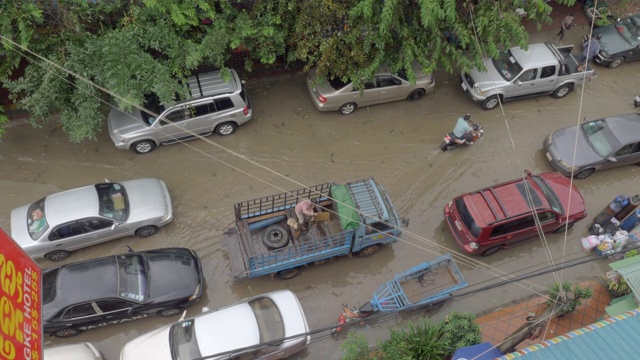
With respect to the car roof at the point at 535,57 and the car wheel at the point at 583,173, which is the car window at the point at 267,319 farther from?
the car roof at the point at 535,57

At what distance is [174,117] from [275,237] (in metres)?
4.48

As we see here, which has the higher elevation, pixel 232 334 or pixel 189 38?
pixel 189 38

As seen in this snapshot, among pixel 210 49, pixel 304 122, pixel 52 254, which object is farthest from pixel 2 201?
pixel 304 122

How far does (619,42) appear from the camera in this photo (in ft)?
49.7

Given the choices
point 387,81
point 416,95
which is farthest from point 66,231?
point 416,95

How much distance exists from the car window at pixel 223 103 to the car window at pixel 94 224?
407cm

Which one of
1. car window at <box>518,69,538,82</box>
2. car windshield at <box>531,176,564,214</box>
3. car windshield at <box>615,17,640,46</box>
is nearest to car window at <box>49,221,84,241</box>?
car windshield at <box>531,176,564,214</box>

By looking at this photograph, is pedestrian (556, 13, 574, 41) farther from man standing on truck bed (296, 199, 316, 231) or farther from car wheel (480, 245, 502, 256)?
man standing on truck bed (296, 199, 316, 231)

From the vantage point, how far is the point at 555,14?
16734 millimetres

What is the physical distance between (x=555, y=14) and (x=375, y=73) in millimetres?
8715

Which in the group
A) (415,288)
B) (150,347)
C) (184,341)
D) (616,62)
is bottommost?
(415,288)

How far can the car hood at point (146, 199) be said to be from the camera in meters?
10.7

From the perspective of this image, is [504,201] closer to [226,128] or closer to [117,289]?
[226,128]

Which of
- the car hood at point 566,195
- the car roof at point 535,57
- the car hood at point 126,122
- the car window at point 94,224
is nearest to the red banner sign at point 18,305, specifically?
the car window at point 94,224
